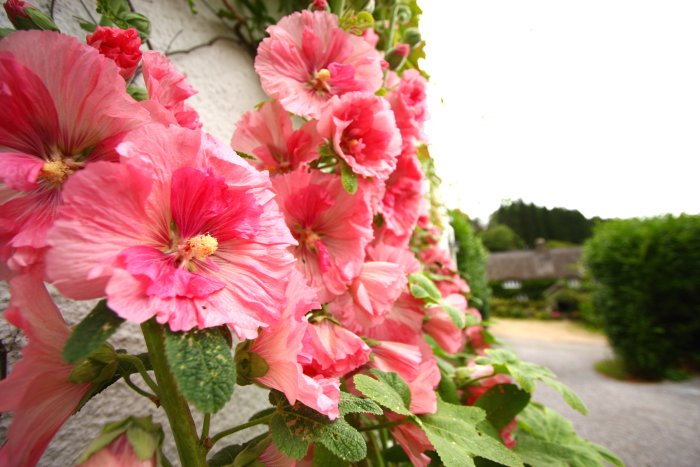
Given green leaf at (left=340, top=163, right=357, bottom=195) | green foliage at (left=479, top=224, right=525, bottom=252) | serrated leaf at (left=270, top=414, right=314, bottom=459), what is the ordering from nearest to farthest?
serrated leaf at (left=270, top=414, right=314, bottom=459)
green leaf at (left=340, top=163, right=357, bottom=195)
green foliage at (left=479, top=224, right=525, bottom=252)

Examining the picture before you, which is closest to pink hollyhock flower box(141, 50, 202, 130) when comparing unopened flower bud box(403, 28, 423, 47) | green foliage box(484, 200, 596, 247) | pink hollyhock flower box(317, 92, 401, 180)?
pink hollyhock flower box(317, 92, 401, 180)

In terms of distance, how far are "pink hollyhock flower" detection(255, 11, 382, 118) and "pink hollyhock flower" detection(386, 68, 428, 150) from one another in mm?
124

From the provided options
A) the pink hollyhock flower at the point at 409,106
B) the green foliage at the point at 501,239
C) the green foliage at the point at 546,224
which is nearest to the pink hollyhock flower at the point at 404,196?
the pink hollyhock flower at the point at 409,106

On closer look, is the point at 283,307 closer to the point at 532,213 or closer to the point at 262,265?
the point at 262,265

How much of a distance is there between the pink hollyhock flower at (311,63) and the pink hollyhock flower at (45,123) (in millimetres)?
344

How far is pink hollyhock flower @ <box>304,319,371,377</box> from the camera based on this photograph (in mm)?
519

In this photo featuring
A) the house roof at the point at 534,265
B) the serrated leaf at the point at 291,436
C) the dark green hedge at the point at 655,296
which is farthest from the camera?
the house roof at the point at 534,265

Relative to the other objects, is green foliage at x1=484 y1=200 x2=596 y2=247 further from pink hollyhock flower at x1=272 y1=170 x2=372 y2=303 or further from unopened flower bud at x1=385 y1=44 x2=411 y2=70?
pink hollyhock flower at x1=272 y1=170 x2=372 y2=303

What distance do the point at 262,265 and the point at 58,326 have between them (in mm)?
178

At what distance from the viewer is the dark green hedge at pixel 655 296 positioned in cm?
688

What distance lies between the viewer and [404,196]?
92 centimetres

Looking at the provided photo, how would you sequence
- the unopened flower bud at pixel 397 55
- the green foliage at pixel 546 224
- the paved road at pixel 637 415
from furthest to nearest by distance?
the green foliage at pixel 546 224, the paved road at pixel 637 415, the unopened flower bud at pixel 397 55

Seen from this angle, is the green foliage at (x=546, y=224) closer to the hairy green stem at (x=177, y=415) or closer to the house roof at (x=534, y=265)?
the house roof at (x=534, y=265)

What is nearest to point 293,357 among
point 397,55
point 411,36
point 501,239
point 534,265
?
point 397,55
